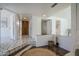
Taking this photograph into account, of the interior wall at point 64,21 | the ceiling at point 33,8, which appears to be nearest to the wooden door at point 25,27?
the ceiling at point 33,8

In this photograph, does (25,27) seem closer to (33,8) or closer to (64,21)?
(33,8)

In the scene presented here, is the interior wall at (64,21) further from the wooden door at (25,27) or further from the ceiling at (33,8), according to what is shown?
the wooden door at (25,27)

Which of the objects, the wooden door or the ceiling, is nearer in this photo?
the ceiling

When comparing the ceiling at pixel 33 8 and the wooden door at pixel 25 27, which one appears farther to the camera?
the wooden door at pixel 25 27

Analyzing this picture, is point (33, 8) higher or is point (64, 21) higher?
point (33, 8)

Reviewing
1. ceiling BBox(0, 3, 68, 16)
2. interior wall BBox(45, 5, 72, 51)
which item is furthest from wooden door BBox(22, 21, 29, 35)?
interior wall BBox(45, 5, 72, 51)

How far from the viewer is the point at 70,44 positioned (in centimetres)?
122

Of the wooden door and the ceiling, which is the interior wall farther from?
the wooden door

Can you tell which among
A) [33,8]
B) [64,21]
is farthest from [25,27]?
[64,21]

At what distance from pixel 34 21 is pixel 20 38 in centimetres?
25

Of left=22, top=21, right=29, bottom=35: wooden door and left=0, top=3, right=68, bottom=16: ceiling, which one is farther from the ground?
left=0, top=3, right=68, bottom=16: ceiling

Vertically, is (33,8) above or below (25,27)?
above

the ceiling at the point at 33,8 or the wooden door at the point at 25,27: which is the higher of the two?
the ceiling at the point at 33,8

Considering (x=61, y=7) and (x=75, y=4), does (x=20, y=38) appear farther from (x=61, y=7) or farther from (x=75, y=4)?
(x=75, y=4)
